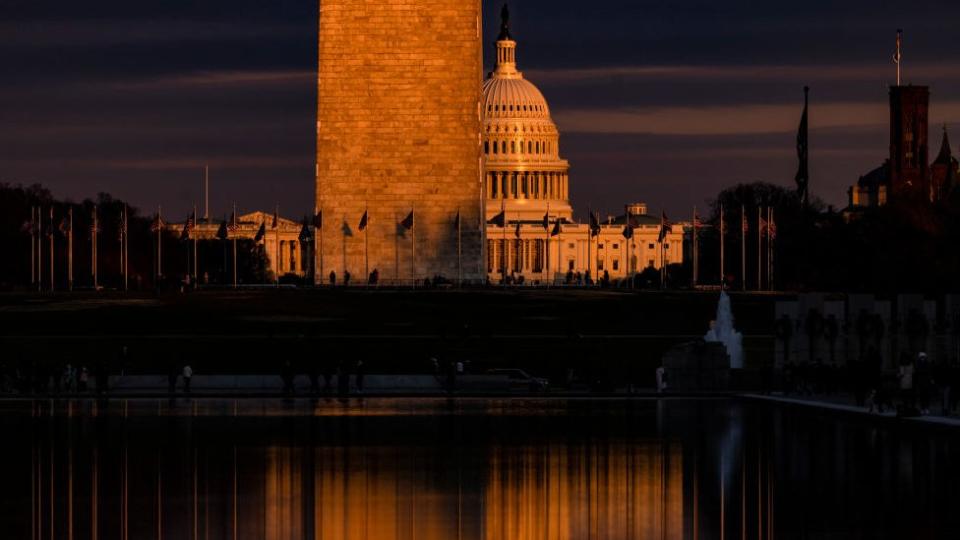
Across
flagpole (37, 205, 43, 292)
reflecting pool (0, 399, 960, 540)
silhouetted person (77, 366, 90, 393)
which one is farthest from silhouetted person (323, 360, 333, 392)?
flagpole (37, 205, 43, 292)

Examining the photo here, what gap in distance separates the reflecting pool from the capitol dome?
12924 centimetres

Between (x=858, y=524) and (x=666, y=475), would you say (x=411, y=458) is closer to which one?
(x=666, y=475)

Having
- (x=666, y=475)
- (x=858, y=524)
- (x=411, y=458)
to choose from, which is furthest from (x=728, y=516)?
(x=411, y=458)

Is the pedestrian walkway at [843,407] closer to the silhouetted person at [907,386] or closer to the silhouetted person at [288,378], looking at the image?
the silhouetted person at [907,386]

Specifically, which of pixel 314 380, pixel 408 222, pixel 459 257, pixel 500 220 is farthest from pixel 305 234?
pixel 500 220

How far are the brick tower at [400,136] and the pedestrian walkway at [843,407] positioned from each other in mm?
33379

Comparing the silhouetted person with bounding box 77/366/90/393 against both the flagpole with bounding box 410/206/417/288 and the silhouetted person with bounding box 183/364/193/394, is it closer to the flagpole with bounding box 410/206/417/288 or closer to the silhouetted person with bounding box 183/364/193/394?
the silhouetted person with bounding box 183/364/193/394

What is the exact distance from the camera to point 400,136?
270 ft

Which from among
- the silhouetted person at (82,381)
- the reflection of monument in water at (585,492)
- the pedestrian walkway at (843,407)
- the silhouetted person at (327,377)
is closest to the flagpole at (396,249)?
the silhouetted person at (327,377)

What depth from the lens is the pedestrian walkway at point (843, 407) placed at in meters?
37.7

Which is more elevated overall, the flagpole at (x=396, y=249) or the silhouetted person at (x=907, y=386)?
the flagpole at (x=396, y=249)

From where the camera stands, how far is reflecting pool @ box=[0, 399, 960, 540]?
77.7 ft

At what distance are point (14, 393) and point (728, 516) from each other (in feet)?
102

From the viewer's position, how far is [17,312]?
72.2m
